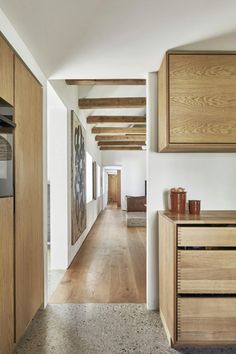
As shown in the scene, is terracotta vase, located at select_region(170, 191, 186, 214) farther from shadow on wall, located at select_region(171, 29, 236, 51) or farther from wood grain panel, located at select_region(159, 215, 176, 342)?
shadow on wall, located at select_region(171, 29, 236, 51)

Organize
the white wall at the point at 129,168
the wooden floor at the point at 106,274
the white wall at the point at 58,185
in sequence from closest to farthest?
the wooden floor at the point at 106,274, the white wall at the point at 58,185, the white wall at the point at 129,168

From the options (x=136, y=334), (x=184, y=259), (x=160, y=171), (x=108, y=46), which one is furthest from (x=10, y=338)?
(x=108, y=46)

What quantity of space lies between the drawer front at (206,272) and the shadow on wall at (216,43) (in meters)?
1.53

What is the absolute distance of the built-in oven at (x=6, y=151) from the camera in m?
1.59

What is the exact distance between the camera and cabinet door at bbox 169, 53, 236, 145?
2.03 meters

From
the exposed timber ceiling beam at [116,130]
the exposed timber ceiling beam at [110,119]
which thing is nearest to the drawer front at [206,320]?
the exposed timber ceiling beam at [110,119]

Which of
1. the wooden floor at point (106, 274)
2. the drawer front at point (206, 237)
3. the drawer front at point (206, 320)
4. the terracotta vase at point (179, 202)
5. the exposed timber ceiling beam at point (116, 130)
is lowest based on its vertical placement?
the wooden floor at point (106, 274)

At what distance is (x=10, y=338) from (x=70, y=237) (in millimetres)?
2121

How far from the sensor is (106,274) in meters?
3.44

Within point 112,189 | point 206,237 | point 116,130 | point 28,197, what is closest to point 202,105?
point 206,237

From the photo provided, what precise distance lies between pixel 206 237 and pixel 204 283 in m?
0.31

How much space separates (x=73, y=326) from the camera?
216 centimetres

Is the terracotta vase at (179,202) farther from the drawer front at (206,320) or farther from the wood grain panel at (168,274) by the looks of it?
the drawer front at (206,320)

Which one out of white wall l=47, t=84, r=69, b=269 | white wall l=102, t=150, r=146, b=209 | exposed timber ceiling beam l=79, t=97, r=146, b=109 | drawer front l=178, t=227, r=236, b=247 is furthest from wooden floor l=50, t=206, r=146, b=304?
white wall l=102, t=150, r=146, b=209
